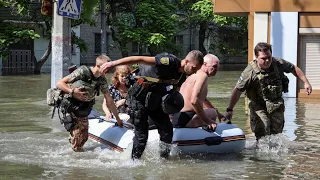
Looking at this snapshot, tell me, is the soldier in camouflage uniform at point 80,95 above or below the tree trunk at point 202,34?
below

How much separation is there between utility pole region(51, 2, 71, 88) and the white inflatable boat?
3883 mm

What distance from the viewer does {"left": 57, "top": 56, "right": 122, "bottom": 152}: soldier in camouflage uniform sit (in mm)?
7840

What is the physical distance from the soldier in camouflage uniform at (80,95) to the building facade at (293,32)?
404 inches

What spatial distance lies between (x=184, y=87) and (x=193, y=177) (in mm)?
1552

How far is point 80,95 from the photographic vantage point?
7.82m

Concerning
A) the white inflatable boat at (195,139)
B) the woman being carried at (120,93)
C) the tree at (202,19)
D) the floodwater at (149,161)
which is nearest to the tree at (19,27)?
the tree at (202,19)

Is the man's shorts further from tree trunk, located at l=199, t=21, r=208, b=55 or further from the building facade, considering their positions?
tree trunk, located at l=199, t=21, r=208, b=55

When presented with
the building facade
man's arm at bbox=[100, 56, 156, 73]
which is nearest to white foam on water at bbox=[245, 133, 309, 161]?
man's arm at bbox=[100, 56, 156, 73]

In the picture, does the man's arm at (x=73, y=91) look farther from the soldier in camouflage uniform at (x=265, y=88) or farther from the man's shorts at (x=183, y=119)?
the soldier in camouflage uniform at (x=265, y=88)

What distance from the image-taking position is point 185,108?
7.98m

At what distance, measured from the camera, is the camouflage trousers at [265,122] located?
26.5ft

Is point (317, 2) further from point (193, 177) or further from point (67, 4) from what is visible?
point (193, 177)

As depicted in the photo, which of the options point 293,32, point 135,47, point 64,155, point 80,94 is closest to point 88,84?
point 80,94

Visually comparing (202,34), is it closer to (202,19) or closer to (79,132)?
(202,19)
